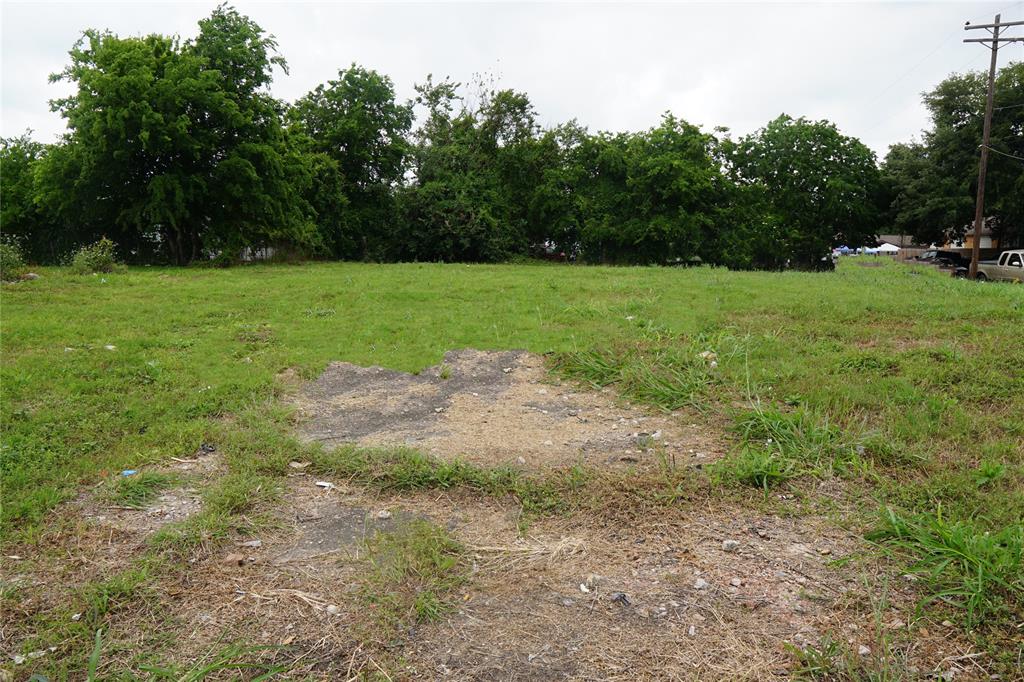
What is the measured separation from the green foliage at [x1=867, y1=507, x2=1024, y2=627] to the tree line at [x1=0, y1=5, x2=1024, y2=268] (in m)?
19.7

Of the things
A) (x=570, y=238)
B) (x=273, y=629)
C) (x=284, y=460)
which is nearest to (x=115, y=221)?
(x=570, y=238)

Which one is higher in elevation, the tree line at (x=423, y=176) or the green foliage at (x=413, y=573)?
the tree line at (x=423, y=176)

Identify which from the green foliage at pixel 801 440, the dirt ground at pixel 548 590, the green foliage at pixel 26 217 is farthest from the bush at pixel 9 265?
the green foliage at pixel 801 440

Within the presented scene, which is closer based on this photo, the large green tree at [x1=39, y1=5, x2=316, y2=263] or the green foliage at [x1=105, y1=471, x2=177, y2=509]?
the green foliage at [x1=105, y1=471, x2=177, y2=509]

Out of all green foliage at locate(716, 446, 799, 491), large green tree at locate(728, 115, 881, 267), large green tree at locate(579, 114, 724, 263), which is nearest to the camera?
green foliage at locate(716, 446, 799, 491)

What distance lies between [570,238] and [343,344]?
2281 cm

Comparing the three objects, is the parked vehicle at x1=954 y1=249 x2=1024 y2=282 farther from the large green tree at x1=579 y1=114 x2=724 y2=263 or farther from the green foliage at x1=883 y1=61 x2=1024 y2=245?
the large green tree at x1=579 y1=114 x2=724 y2=263

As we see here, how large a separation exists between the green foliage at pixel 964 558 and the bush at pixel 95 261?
56.6 ft

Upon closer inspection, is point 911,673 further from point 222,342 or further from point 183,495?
point 222,342

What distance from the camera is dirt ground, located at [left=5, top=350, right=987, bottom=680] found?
8.59 feet

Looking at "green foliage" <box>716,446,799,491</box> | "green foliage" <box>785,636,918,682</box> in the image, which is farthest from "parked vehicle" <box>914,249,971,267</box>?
"green foliage" <box>785,636,918,682</box>

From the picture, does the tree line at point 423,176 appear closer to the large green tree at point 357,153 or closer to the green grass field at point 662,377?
the large green tree at point 357,153

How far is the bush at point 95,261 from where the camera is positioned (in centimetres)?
1550

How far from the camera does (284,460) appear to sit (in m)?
4.52
